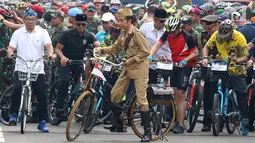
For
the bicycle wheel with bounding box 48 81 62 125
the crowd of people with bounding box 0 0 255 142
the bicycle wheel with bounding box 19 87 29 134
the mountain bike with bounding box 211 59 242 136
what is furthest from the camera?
the bicycle wheel with bounding box 48 81 62 125

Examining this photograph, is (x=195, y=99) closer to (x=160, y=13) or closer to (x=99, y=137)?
(x=160, y=13)

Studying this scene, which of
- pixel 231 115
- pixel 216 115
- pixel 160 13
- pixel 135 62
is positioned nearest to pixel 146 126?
pixel 135 62

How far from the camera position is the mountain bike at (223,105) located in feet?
55.8

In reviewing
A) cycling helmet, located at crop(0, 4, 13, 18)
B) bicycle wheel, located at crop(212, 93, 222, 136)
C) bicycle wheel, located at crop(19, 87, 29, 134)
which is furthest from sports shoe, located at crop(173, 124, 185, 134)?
cycling helmet, located at crop(0, 4, 13, 18)

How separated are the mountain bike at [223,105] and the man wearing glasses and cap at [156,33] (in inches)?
42.8

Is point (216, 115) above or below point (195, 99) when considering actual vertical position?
below

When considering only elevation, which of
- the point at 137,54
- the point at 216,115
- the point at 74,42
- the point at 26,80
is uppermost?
the point at 74,42

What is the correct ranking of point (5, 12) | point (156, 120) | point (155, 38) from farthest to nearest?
point (5, 12), point (155, 38), point (156, 120)

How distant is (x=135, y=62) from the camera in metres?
15.6

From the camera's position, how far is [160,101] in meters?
16.0

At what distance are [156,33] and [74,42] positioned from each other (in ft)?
4.80

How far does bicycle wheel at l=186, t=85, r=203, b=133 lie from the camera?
1745 cm

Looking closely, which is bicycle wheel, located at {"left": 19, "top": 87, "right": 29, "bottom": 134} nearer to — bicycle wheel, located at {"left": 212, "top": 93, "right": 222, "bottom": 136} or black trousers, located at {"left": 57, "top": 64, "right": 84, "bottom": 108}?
black trousers, located at {"left": 57, "top": 64, "right": 84, "bottom": 108}

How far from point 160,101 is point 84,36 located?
8.67 ft
